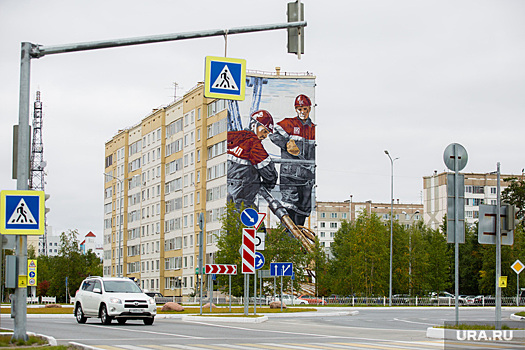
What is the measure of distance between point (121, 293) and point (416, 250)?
205 feet

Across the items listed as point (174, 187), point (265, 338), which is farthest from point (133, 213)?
point (265, 338)

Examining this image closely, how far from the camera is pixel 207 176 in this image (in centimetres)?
9325

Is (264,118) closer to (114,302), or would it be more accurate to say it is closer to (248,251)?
(248,251)

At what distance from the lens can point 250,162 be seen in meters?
89.2

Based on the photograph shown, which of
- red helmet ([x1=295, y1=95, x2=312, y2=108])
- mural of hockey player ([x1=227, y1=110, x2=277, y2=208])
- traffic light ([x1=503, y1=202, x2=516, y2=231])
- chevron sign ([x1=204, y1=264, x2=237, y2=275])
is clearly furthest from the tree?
traffic light ([x1=503, y1=202, x2=516, y2=231])

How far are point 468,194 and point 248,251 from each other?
11395cm

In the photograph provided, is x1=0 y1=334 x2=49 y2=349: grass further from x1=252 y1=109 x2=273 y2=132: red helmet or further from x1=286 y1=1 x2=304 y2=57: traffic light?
x1=252 y1=109 x2=273 y2=132: red helmet

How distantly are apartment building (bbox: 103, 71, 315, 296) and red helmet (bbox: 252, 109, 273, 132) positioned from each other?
0.64 meters

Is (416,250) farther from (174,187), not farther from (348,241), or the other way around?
(174,187)

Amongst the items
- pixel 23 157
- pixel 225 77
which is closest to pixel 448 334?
pixel 225 77

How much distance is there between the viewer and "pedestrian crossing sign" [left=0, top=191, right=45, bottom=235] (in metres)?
14.4

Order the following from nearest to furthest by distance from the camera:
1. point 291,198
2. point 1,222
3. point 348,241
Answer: point 1,222 < point 348,241 < point 291,198

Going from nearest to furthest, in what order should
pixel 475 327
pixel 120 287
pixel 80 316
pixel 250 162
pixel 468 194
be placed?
1. pixel 475 327
2. pixel 120 287
3. pixel 80 316
4. pixel 250 162
5. pixel 468 194

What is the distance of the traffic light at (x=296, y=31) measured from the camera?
15656mm
